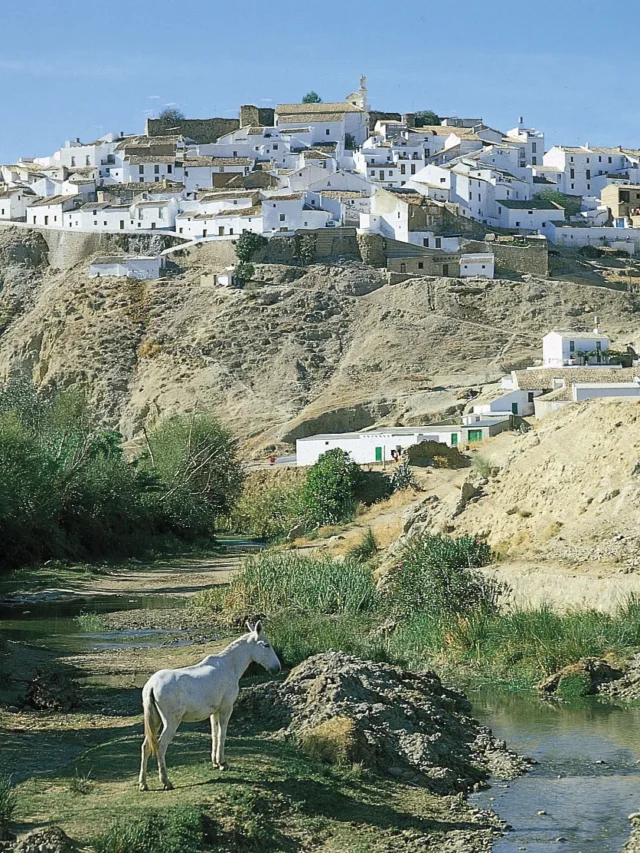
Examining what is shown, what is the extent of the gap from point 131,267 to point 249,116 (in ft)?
97.0

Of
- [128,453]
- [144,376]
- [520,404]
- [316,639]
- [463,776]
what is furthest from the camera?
[144,376]

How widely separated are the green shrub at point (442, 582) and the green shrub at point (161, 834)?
11442 mm

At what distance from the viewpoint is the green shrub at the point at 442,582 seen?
20.9 m

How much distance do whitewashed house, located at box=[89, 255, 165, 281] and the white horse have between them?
67004mm

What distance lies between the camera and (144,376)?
70.4 meters

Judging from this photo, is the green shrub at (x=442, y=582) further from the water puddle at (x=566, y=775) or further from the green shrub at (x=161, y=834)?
the green shrub at (x=161, y=834)

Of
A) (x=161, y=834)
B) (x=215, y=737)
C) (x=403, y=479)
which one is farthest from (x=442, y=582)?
(x=403, y=479)

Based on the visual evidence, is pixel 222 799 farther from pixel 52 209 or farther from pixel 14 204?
pixel 14 204

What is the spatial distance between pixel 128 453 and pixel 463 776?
50.4 m

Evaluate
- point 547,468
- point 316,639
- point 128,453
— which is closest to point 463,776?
point 316,639

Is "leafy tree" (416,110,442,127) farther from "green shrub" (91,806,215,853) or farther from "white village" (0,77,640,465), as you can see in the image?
"green shrub" (91,806,215,853)

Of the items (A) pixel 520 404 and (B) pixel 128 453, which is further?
(B) pixel 128 453

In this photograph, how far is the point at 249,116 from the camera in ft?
335

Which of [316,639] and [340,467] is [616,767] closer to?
[316,639]
